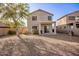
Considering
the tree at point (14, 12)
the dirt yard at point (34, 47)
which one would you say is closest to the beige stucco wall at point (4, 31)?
the dirt yard at point (34, 47)

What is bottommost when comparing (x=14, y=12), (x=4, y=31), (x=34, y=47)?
(x=34, y=47)

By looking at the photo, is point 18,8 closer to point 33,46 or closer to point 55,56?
point 33,46

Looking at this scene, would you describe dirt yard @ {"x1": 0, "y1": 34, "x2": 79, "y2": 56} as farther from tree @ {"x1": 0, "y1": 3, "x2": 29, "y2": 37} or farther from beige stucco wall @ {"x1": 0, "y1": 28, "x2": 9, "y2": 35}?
tree @ {"x1": 0, "y1": 3, "x2": 29, "y2": 37}

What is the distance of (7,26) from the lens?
5.36 m

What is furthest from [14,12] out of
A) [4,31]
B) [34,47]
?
[34,47]

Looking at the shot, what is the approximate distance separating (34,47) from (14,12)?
1443 millimetres

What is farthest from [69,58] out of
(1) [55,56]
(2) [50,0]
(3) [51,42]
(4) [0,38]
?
(4) [0,38]

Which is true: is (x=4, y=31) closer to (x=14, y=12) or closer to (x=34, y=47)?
(x=14, y=12)

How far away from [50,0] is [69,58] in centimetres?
178

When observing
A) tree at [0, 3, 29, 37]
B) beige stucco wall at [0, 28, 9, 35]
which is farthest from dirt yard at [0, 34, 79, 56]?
tree at [0, 3, 29, 37]

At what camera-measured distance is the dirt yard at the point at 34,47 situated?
Answer: 4570 millimetres

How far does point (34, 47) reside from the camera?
494 cm

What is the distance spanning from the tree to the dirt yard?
0.64 m

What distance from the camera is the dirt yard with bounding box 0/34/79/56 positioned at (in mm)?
4570
